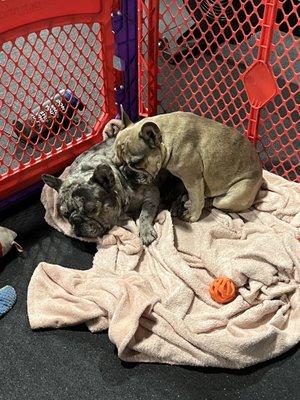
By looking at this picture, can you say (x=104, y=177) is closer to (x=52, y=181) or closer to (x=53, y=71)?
(x=52, y=181)

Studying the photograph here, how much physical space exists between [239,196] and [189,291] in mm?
422

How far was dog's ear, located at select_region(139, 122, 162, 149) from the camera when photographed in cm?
158

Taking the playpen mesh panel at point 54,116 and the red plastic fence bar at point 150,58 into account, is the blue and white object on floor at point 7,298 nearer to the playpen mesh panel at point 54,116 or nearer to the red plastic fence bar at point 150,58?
the playpen mesh panel at point 54,116

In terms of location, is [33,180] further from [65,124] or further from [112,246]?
[112,246]

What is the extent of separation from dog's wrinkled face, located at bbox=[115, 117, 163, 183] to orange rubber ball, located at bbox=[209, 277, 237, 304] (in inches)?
16.7

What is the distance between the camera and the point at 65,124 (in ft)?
7.38

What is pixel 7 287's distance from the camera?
1693 mm

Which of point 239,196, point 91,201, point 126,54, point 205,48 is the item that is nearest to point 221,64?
point 205,48

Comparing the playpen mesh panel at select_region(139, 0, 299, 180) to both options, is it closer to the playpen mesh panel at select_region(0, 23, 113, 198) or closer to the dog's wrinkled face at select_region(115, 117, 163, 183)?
the playpen mesh panel at select_region(0, 23, 113, 198)

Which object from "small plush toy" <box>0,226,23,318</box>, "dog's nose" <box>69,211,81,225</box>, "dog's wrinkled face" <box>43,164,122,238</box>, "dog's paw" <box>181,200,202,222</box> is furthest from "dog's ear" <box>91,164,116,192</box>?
"small plush toy" <box>0,226,23,318</box>

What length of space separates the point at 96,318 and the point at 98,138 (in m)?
0.91

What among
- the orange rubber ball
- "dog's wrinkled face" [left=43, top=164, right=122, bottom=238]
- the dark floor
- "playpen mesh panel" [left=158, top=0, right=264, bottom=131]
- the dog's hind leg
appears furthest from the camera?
"playpen mesh panel" [left=158, top=0, right=264, bottom=131]

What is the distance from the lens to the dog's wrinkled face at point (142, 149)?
5.29 ft

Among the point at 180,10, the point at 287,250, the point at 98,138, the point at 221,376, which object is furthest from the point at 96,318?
the point at 180,10
